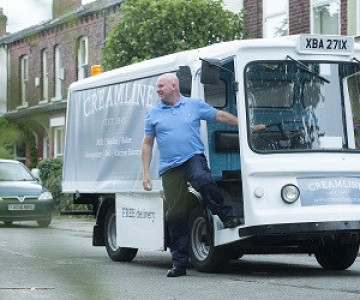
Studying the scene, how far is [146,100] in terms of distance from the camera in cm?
1076

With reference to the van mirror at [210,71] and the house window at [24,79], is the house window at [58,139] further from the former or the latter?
the van mirror at [210,71]

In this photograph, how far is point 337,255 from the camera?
10344mm

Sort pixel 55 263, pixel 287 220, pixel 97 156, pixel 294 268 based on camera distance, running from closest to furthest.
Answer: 1. pixel 55 263
2. pixel 287 220
3. pixel 294 268
4. pixel 97 156

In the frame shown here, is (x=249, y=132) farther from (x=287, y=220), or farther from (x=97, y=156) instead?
(x=97, y=156)

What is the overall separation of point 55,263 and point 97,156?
10199 millimetres

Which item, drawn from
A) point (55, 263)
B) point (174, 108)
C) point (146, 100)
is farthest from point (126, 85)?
point (55, 263)

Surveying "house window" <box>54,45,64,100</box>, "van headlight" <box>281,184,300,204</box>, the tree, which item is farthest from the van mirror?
"house window" <box>54,45,64,100</box>

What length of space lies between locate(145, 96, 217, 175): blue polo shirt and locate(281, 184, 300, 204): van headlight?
2.71 ft

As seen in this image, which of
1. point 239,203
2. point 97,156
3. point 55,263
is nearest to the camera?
point 55,263

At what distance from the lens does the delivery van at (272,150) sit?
9.22m

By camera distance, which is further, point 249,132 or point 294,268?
point 294,268

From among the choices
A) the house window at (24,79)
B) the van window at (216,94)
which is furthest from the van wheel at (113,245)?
the house window at (24,79)

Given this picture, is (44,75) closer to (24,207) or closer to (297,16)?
(24,207)

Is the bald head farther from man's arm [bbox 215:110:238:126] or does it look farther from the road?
the road
